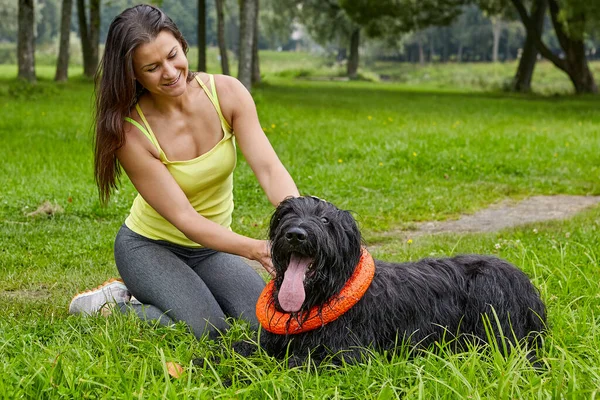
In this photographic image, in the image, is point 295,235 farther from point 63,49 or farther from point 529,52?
point 529,52

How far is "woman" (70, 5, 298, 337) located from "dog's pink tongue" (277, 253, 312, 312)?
2.11 ft

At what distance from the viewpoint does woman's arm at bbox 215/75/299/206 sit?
4.48 meters

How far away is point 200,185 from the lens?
465 centimetres

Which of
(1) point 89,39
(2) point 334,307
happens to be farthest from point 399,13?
(2) point 334,307

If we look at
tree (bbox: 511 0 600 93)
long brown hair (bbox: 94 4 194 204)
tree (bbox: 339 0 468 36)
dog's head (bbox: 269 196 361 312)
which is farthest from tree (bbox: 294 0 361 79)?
dog's head (bbox: 269 196 361 312)

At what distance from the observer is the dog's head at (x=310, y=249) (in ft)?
10.7

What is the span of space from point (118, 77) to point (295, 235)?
1.64m

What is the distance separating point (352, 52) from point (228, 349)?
46656mm

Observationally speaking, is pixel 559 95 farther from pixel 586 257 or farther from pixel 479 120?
pixel 586 257

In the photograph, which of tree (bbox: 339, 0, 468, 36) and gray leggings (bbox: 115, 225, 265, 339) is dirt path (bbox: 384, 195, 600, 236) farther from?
tree (bbox: 339, 0, 468, 36)

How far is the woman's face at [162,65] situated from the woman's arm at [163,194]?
31 centimetres

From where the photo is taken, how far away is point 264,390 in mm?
3262

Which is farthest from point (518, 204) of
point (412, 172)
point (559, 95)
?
point (559, 95)

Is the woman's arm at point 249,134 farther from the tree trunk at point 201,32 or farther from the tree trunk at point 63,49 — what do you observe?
the tree trunk at point 201,32
